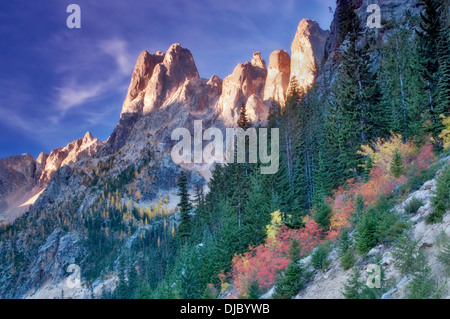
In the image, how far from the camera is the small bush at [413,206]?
1254 centimetres

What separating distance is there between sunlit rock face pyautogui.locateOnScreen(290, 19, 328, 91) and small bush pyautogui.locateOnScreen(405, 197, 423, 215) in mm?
113360

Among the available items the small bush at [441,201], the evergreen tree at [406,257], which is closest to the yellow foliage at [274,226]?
the small bush at [441,201]

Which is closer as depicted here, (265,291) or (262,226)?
(265,291)

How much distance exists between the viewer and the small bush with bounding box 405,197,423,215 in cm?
1254

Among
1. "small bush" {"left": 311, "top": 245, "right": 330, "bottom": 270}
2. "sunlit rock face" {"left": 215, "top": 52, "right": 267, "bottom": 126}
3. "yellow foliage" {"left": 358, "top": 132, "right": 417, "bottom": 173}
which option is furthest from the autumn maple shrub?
"sunlit rock face" {"left": 215, "top": 52, "right": 267, "bottom": 126}

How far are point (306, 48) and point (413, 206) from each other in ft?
426

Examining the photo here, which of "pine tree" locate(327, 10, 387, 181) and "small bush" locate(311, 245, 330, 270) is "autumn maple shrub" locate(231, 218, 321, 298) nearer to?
"small bush" locate(311, 245, 330, 270)

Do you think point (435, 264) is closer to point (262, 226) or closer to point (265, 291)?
point (265, 291)

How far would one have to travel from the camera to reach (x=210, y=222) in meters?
46.9

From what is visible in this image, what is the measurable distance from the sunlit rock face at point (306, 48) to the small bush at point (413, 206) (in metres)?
113

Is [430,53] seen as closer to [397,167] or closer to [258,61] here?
[397,167]
